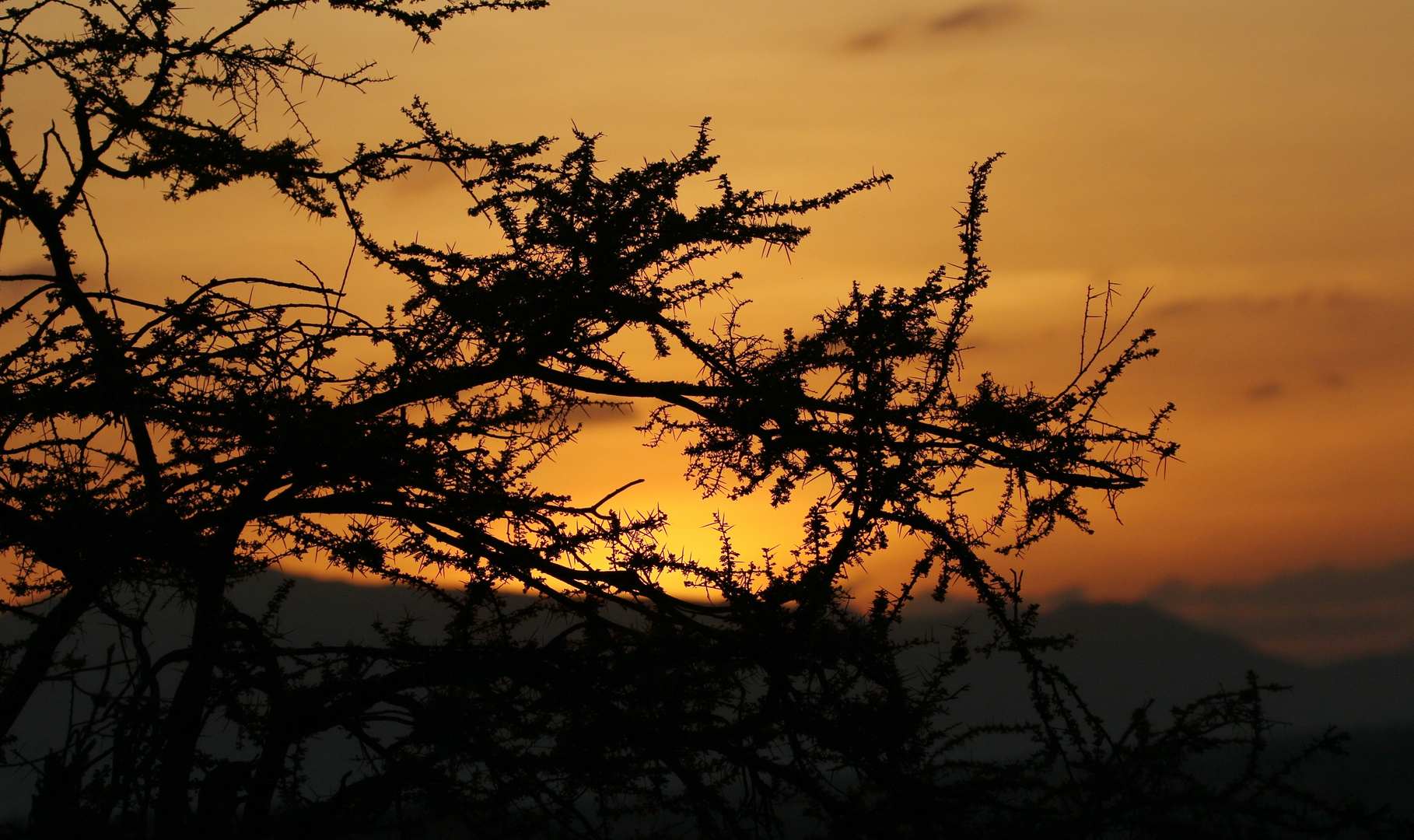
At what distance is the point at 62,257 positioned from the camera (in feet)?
19.1

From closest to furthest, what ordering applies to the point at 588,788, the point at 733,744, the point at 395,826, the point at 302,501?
the point at 395,826 < the point at 588,788 < the point at 733,744 < the point at 302,501

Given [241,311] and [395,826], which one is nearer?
[395,826]

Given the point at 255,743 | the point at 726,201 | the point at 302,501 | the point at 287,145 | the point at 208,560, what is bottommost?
the point at 255,743

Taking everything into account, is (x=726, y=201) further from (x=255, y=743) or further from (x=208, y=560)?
(x=255, y=743)

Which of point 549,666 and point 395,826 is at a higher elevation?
point 549,666

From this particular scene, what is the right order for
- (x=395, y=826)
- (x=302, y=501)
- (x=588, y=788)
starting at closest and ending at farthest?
(x=395, y=826) → (x=588, y=788) → (x=302, y=501)

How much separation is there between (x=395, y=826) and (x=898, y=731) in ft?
6.72

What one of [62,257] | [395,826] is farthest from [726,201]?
[62,257]

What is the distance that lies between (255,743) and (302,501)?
1.27m

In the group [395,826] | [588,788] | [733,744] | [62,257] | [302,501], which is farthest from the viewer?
[62,257]

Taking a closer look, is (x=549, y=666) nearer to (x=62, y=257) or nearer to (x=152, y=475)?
(x=152, y=475)

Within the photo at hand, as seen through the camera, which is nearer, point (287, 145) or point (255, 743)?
point (255, 743)

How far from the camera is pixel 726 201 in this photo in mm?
4746

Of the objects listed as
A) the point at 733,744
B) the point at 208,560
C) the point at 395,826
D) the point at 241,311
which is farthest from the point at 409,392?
the point at 733,744
